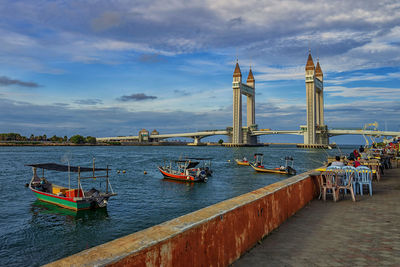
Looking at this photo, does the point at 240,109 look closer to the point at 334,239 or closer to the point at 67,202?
the point at 67,202

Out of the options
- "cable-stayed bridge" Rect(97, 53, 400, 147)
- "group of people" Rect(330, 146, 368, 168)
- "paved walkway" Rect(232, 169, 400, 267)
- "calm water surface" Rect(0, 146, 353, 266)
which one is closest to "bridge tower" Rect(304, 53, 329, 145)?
"cable-stayed bridge" Rect(97, 53, 400, 147)

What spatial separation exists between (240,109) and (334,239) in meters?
144

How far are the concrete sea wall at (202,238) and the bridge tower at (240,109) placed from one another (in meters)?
142

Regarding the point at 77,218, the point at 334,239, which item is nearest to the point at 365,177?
the point at 334,239

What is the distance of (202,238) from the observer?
3633 mm

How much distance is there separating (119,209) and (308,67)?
Answer: 14459cm

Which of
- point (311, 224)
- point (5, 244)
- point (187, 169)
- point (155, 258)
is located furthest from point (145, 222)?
point (187, 169)

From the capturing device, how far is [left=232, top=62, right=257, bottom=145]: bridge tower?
484 feet

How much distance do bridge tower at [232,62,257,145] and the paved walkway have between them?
140m

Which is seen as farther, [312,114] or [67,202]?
[312,114]

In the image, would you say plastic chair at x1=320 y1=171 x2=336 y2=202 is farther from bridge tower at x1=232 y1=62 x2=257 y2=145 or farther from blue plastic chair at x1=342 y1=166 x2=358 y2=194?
bridge tower at x1=232 y1=62 x2=257 y2=145

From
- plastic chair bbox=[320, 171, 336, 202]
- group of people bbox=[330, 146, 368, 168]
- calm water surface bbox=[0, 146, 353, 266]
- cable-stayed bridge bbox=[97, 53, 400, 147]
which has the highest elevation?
cable-stayed bridge bbox=[97, 53, 400, 147]

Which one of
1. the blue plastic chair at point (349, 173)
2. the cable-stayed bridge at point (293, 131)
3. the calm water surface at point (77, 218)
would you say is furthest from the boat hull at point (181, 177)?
the cable-stayed bridge at point (293, 131)

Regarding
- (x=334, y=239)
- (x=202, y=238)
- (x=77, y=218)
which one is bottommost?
(x=77, y=218)
